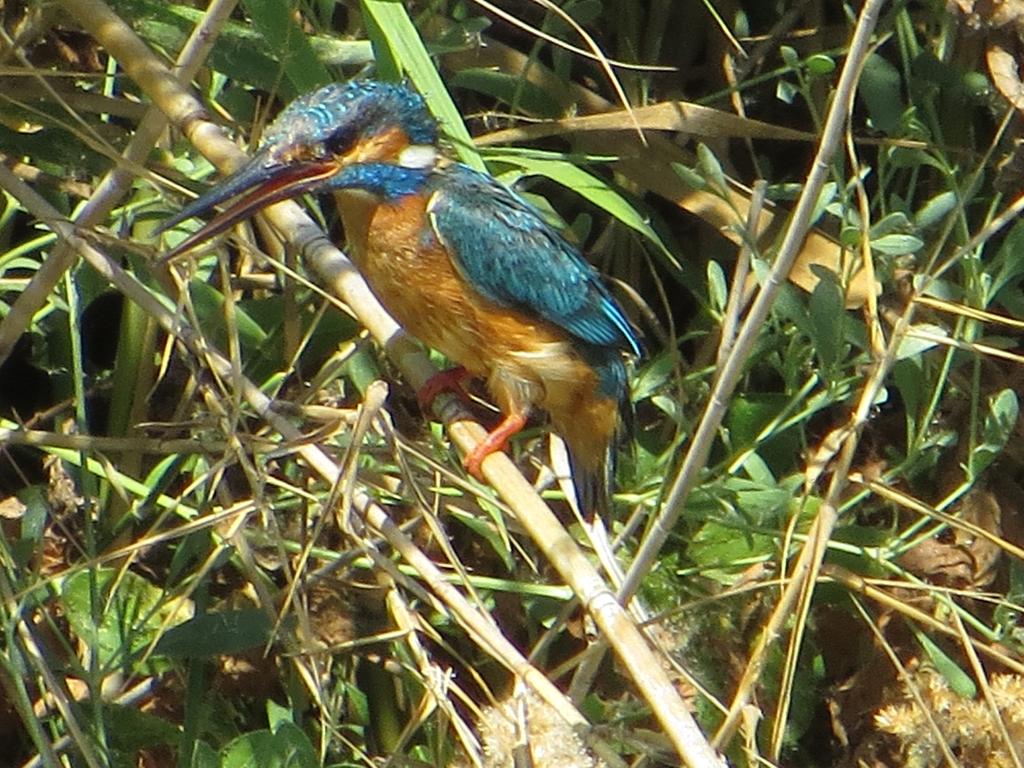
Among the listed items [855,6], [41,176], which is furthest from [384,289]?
[855,6]

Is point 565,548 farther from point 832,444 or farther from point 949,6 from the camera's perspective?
point 949,6

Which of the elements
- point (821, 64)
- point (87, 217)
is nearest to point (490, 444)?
point (87, 217)

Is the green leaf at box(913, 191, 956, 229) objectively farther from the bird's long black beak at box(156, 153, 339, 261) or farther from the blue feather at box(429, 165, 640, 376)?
the bird's long black beak at box(156, 153, 339, 261)

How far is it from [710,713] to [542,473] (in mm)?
503

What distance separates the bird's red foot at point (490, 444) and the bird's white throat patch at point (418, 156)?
46 centimetres

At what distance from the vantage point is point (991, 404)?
9.36ft

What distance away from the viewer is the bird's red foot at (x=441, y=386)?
279 cm

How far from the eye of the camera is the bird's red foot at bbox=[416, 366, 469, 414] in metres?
2.79

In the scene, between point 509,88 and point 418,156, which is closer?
point 418,156

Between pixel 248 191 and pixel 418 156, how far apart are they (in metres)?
0.52

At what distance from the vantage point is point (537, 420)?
3.04 metres

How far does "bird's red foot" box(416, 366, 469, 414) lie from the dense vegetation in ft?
0.13

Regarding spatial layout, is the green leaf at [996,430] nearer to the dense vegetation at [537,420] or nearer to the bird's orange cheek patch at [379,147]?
the dense vegetation at [537,420]

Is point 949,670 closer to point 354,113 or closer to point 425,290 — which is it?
point 425,290
